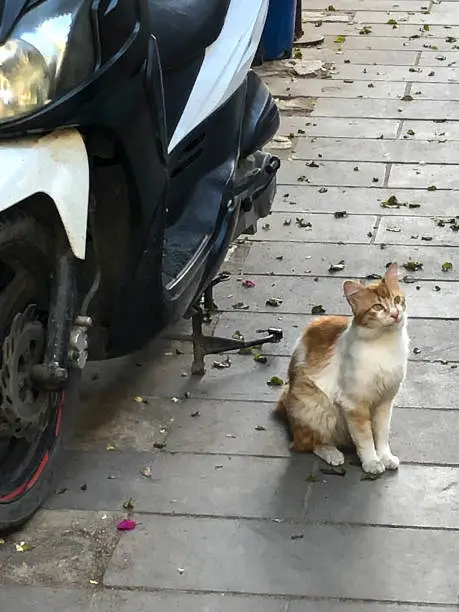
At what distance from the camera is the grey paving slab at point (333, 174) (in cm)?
598

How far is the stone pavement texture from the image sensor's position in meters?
3.01

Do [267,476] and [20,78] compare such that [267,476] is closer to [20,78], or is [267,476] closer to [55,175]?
[55,175]

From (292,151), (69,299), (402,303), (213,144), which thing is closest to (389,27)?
(292,151)

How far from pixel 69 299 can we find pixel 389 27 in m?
6.53

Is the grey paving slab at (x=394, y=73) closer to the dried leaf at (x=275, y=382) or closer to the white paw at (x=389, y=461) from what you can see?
the dried leaf at (x=275, y=382)

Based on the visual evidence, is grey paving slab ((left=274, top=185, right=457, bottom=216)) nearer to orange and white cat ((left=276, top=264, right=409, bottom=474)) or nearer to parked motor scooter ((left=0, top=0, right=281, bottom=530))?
parked motor scooter ((left=0, top=0, right=281, bottom=530))

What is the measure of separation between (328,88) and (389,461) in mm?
4450

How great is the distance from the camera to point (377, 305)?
3.42 meters

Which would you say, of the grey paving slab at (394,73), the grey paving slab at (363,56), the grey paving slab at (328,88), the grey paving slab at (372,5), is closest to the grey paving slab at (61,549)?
the grey paving slab at (328,88)

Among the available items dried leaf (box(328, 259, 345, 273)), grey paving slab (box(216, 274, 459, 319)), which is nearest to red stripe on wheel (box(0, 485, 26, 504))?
grey paving slab (box(216, 274, 459, 319))

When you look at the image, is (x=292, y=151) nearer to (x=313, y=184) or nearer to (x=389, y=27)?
(x=313, y=184)

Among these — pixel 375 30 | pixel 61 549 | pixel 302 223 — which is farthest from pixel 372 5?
pixel 61 549

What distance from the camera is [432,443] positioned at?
365 cm

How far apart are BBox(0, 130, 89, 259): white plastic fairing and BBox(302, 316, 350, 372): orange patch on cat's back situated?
92 centimetres
